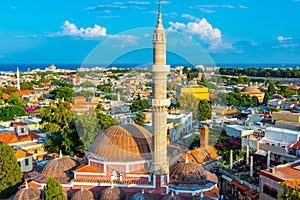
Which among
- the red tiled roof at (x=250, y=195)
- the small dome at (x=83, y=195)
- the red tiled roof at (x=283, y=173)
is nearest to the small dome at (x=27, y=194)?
the small dome at (x=83, y=195)

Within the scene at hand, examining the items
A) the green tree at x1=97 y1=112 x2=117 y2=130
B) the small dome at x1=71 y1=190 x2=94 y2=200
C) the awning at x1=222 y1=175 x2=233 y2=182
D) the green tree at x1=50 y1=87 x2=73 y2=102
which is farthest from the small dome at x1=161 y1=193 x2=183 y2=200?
the green tree at x1=50 y1=87 x2=73 y2=102

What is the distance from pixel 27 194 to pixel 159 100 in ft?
Answer: 20.6

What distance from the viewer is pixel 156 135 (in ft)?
44.1

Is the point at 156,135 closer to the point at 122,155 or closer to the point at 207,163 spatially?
the point at 122,155

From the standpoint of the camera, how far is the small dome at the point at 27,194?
12380 millimetres

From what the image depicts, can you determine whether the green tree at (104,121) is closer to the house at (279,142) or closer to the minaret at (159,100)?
the minaret at (159,100)

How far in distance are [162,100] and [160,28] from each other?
116 inches

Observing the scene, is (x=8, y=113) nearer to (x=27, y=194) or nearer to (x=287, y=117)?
(x=27, y=194)

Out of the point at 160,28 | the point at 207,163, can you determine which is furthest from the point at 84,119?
the point at 160,28

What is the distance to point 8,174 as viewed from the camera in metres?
14.7

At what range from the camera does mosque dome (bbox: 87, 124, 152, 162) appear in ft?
44.1

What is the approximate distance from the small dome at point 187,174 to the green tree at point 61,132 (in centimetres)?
949

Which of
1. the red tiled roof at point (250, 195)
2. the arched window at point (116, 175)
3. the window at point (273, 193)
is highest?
the arched window at point (116, 175)

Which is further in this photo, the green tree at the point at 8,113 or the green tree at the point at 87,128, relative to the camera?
the green tree at the point at 8,113
